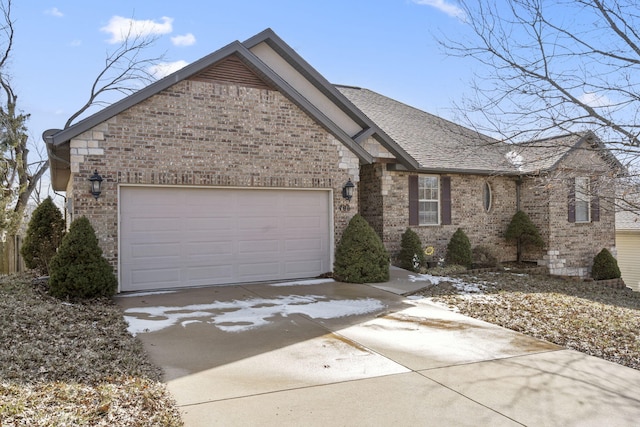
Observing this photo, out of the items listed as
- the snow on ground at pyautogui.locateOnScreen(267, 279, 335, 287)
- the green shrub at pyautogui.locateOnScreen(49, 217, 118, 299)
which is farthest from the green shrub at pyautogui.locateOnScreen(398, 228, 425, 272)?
the green shrub at pyautogui.locateOnScreen(49, 217, 118, 299)

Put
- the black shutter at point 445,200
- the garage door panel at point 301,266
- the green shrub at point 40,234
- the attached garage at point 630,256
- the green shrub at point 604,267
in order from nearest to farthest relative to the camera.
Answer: the garage door panel at point 301,266 → the green shrub at point 40,234 → the black shutter at point 445,200 → the green shrub at point 604,267 → the attached garage at point 630,256

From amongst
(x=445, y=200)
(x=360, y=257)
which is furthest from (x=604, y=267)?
(x=360, y=257)

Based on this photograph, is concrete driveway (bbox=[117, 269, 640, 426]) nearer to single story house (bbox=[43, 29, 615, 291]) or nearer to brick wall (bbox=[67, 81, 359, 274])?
single story house (bbox=[43, 29, 615, 291])

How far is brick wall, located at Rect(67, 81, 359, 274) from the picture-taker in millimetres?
9578

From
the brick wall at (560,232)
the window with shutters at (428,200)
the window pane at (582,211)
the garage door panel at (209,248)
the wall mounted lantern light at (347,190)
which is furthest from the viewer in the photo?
the window pane at (582,211)

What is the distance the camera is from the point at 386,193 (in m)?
14.2

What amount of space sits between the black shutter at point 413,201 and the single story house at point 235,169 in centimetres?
43

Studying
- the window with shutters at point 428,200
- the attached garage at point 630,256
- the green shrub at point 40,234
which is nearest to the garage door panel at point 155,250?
the green shrub at point 40,234

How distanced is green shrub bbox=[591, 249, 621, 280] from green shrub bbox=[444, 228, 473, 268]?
18.8 ft

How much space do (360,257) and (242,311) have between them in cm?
386

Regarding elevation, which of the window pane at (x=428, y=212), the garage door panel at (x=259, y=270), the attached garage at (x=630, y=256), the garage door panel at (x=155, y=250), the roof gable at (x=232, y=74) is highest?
the roof gable at (x=232, y=74)

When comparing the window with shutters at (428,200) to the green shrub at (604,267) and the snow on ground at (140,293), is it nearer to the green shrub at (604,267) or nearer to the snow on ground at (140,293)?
the green shrub at (604,267)

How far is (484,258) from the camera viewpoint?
1536 cm

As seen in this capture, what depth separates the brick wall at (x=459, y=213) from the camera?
14.2 metres
